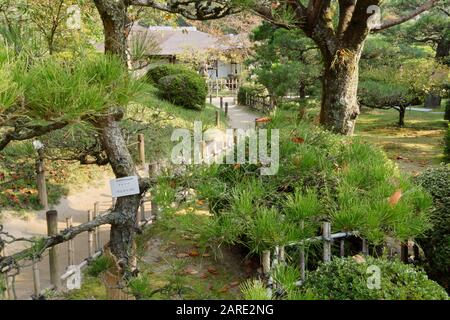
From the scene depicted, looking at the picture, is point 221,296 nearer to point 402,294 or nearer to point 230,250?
point 230,250

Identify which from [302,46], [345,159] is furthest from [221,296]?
[302,46]

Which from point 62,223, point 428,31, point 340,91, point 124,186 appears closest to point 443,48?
point 428,31

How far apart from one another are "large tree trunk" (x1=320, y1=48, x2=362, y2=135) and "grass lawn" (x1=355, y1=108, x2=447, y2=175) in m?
2.55

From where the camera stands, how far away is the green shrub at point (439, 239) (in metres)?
3.25

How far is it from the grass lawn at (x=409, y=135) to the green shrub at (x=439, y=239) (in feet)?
13.1

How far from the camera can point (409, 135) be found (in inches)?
470

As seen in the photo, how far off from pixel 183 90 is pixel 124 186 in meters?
10.6

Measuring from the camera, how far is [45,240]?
2.34 m

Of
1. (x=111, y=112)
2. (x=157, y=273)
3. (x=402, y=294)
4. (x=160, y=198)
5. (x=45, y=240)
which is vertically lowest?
(x=157, y=273)

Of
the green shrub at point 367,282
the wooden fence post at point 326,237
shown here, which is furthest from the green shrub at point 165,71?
the green shrub at point 367,282

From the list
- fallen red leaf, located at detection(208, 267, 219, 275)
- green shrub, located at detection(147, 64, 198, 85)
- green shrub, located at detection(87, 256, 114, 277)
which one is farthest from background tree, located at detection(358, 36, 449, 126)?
green shrub, located at detection(87, 256, 114, 277)

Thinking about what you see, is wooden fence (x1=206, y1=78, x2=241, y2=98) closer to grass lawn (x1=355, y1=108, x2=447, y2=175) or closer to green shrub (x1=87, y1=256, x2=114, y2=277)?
grass lawn (x1=355, y1=108, x2=447, y2=175)

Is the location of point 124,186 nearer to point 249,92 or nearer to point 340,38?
point 340,38
